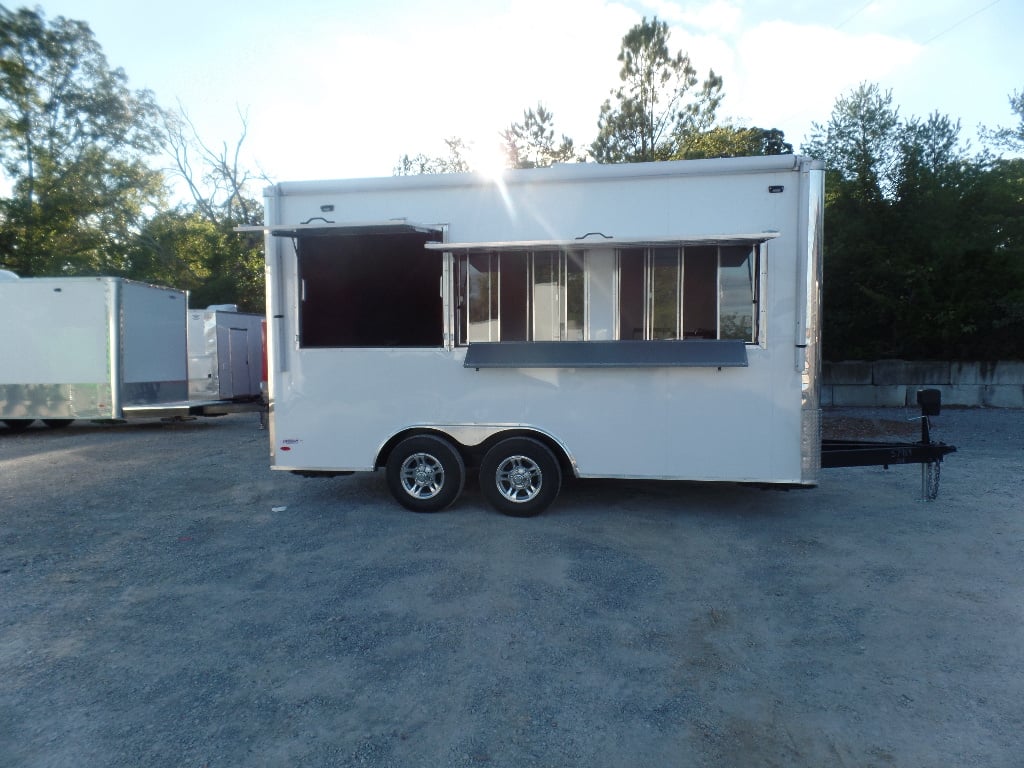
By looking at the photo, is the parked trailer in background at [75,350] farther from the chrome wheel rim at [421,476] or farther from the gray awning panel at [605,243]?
the gray awning panel at [605,243]

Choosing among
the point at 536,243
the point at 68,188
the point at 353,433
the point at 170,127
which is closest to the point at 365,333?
the point at 353,433

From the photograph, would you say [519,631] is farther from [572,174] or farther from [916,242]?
[916,242]

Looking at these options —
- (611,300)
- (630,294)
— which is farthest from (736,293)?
(611,300)

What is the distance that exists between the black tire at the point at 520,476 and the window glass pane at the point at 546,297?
101 cm

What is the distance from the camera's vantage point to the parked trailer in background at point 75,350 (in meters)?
11.8

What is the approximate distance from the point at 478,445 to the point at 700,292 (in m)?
2.45

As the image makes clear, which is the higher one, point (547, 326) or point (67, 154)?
point (67, 154)

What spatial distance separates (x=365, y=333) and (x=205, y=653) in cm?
332

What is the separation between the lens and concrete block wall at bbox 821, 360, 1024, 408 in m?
15.1

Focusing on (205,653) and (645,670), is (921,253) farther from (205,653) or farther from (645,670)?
(205,653)

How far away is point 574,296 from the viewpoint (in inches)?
240

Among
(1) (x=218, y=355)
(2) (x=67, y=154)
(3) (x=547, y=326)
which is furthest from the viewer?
(2) (x=67, y=154)

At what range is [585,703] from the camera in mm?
3180

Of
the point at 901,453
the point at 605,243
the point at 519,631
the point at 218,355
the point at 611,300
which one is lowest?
the point at 519,631
